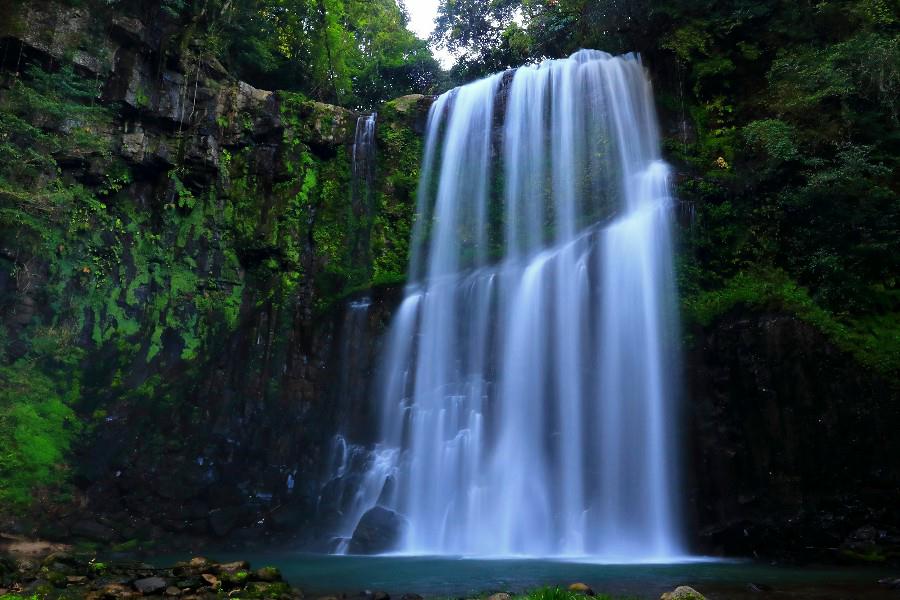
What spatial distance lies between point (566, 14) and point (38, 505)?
2046cm

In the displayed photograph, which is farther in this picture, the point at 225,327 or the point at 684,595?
the point at 225,327

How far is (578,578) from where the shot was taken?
909cm

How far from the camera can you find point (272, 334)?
1730 centimetres

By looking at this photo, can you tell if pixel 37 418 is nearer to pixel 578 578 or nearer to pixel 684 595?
pixel 578 578

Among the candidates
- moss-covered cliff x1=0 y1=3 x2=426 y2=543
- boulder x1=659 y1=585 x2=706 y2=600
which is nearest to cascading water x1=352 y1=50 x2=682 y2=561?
moss-covered cliff x1=0 y1=3 x2=426 y2=543

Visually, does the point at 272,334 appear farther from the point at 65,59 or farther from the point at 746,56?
the point at 746,56

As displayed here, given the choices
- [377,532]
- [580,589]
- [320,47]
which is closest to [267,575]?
[580,589]

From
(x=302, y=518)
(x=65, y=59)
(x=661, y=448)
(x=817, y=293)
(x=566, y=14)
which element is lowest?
(x=302, y=518)

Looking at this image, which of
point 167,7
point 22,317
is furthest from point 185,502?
point 167,7

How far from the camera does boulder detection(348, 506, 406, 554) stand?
13.4 metres

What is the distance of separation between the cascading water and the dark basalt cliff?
82cm

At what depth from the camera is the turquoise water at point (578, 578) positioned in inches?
314

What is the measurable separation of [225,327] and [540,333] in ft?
27.9

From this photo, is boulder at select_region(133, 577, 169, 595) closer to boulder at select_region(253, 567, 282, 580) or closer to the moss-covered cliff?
boulder at select_region(253, 567, 282, 580)
